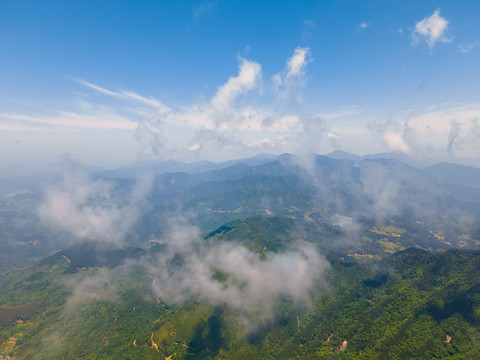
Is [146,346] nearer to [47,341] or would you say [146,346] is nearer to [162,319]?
[162,319]

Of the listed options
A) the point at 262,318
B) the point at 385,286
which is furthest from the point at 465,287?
the point at 262,318

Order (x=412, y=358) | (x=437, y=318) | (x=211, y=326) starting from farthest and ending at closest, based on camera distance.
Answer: (x=211, y=326) < (x=437, y=318) < (x=412, y=358)

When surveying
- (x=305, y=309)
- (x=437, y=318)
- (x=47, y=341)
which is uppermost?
(x=437, y=318)

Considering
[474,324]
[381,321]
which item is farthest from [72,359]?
[474,324]

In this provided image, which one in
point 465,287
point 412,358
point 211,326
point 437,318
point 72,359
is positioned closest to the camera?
point 412,358

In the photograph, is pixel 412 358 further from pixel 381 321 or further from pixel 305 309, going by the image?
pixel 305 309

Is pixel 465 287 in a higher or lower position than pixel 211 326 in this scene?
higher

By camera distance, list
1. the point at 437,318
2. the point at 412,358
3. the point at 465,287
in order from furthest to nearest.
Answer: the point at 465,287 → the point at 437,318 → the point at 412,358

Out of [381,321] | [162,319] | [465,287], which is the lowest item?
[162,319]

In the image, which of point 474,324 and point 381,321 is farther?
point 381,321
